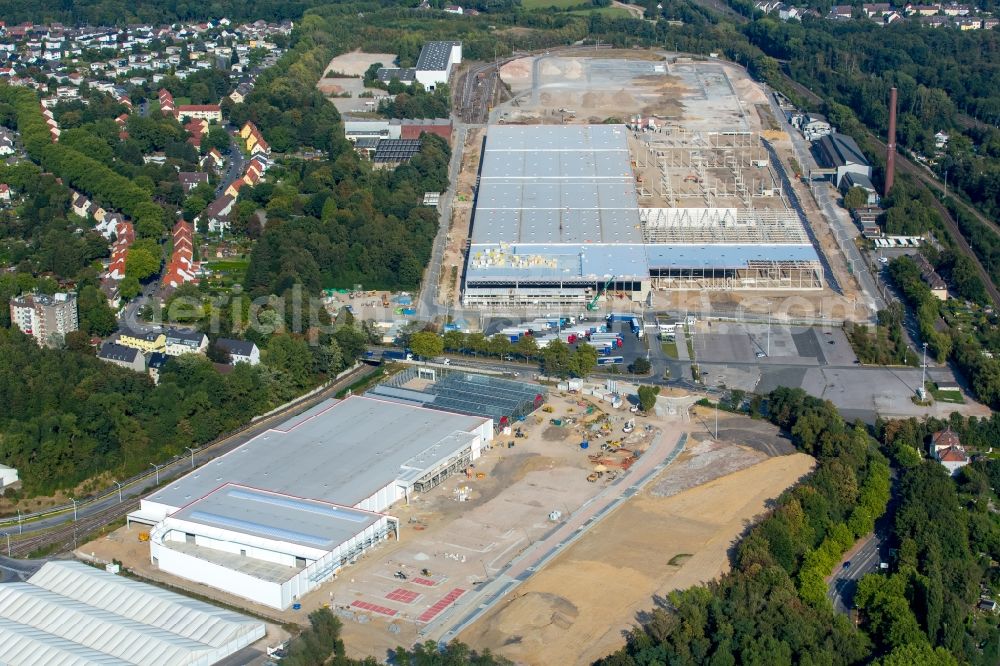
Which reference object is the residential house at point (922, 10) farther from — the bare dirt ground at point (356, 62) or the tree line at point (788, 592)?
the tree line at point (788, 592)

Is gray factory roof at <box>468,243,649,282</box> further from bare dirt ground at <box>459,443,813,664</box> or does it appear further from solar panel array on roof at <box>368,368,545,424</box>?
bare dirt ground at <box>459,443,813,664</box>

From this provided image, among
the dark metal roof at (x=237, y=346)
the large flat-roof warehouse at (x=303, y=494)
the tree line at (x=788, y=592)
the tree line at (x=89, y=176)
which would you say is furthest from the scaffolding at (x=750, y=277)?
the tree line at (x=89, y=176)

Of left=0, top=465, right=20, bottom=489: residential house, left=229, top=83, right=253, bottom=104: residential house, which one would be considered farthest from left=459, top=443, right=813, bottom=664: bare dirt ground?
left=229, top=83, right=253, bottom=104: residential house

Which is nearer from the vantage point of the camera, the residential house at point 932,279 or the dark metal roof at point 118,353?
the dark metal roof at point 118,353

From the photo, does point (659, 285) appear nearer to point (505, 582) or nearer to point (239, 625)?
point (505, 582)

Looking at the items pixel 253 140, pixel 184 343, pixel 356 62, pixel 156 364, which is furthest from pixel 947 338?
pixel 356 62

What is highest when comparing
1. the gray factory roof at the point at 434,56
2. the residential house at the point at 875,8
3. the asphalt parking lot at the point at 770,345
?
the residential house at the point at 875,8
